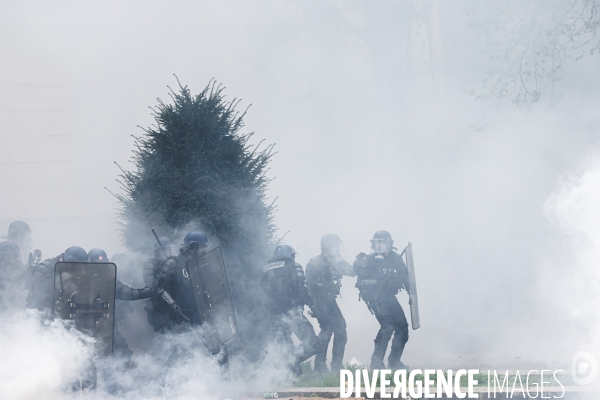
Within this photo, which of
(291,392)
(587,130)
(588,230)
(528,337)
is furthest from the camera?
(587,130)

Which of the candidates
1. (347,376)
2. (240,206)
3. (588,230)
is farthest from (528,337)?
(240,206)

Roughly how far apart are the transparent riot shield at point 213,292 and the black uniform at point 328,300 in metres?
1.66

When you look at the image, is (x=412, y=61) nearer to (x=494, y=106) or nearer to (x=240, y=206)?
(x=494, y=106)

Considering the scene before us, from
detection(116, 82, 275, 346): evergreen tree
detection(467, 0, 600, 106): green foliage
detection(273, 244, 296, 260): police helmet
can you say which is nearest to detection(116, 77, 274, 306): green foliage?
detection(116, 82, 275, 346): evergreen tree

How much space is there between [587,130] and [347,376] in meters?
6.98

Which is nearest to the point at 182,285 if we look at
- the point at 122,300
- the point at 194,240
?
the point at 194,240

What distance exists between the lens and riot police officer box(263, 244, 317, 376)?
830 cm

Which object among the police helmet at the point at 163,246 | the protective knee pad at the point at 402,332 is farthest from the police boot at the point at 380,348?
the police helmet at the point at 163,246

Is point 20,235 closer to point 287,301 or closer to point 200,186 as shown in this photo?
point 200,186

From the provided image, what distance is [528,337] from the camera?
34.6ft

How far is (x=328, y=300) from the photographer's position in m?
8.88

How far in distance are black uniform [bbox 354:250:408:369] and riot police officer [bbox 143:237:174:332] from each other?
2.20 m

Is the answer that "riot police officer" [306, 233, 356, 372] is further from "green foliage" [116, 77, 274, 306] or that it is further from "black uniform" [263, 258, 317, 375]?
"green foliage" [116, 77, 274, 306]

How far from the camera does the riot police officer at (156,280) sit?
7750mm
